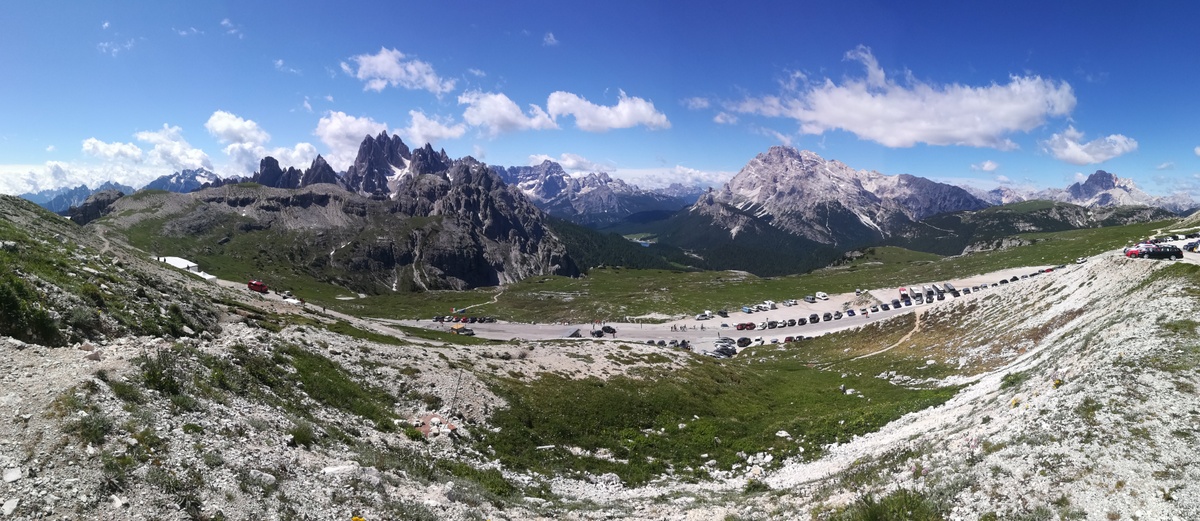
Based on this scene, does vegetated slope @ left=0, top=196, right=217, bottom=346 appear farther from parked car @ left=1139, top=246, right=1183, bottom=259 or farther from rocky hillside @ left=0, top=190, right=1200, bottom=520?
parked car @ left=1139, top=246, right=1183, bottom=259

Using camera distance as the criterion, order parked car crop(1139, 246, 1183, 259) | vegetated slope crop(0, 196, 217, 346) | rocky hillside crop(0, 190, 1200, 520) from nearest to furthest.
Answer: rocky hillside crop(0, 190, 1200, 520) < vegetated slope crop(0, 196, 217, 346) < parked car crop(1139, 246, 1183, 259)

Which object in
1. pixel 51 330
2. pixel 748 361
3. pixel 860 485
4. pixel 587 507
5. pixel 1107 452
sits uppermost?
pixel 51 330

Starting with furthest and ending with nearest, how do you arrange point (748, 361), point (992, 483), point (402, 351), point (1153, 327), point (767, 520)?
1. point (748, 361)
2. point (402, 351)
3. point (1153, 327)
4. point (767, 520)
5. point (992, 483)

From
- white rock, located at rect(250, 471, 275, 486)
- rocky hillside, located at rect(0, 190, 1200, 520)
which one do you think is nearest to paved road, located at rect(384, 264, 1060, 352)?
rocky hillside, located at rect(0, 190, 1200, 520)

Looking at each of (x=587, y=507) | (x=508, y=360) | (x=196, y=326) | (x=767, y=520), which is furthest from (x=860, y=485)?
(x=196, y=326)

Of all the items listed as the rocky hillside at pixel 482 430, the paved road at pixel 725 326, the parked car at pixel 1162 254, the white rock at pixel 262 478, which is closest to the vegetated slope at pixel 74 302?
the rocky hillside at pixel 482 430

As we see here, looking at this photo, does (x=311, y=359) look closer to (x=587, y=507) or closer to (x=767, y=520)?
(x=587, y=507)

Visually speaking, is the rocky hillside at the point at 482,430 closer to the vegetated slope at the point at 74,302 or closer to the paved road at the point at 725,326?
the vegetated slope at the point at 74,302

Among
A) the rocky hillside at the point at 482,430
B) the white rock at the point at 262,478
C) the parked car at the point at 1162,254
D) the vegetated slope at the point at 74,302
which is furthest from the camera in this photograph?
the parked car at the point at 1162,254

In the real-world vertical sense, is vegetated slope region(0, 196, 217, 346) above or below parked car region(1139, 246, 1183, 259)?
below

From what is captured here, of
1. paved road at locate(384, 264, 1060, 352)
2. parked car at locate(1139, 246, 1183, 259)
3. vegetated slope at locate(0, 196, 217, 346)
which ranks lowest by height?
paved road at locate(384, 264, 1060, 352)

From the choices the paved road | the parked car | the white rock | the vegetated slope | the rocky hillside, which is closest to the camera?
the rocky hillside
